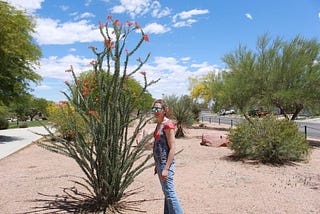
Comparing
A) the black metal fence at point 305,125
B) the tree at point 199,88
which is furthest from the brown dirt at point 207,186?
the tree at point 199,88

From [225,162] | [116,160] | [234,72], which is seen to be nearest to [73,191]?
[116,160]

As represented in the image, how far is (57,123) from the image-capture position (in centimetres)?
1780

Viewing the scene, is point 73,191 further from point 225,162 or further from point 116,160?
point 225,162

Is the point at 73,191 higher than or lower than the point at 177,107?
lower

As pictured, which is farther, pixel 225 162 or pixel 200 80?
pixel 200 80

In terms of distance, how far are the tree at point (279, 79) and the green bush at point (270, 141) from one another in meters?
6.25

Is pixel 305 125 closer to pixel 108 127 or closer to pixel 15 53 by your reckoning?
pixel 15 53

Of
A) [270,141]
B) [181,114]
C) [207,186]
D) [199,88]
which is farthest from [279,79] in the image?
[199,88]

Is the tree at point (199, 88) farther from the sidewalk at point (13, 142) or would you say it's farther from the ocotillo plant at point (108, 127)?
the ocotillo plant at point (108, 127)

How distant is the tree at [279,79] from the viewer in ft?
52.9

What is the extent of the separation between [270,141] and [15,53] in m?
13.9

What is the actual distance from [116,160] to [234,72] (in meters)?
17.1

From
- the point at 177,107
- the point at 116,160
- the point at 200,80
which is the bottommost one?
the point at 116,160

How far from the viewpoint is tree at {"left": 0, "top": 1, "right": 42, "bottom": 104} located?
1719cm
